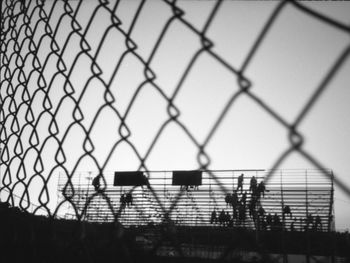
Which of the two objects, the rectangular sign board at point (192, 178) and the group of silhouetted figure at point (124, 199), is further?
the rectangular sign board at point (192, 178)

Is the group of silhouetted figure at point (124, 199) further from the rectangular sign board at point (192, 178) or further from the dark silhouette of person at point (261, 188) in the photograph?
the dark silhouette of person at point (261, 188)

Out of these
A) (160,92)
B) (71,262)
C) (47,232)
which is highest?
(160,92)

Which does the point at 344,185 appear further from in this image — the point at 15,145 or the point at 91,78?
the point at 15,145

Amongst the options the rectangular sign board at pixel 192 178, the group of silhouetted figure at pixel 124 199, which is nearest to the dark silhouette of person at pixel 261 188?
the rectangular sign board at pixel 192 178

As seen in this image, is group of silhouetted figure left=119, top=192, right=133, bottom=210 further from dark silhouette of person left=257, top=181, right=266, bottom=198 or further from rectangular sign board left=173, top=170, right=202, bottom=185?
dark silhouette of person left=257, top=181, right=266, bottom=198

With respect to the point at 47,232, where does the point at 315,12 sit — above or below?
above

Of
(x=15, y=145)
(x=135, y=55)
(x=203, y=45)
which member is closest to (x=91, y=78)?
(x=135, y=55)

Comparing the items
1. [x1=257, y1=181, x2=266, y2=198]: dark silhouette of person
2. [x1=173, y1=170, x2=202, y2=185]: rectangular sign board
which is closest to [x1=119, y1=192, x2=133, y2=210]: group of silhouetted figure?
[x1=173, y1=170, x2=202, y2=185]: rectangular sign board

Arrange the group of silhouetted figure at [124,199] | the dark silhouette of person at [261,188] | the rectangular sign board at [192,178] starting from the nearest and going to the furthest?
the dark silhouette of person at [261,188], the group of silhouetted figure at [124,199], the rectangular sign board at [192,178]

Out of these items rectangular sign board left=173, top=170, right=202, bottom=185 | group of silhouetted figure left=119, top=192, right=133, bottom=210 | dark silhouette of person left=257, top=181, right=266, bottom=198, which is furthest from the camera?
rectangular sign board left=173, top=170, right=202, bottom=185

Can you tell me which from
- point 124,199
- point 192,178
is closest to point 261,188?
point 192,178

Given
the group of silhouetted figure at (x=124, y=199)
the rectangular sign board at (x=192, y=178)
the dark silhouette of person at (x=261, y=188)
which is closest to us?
the dark silhouette of person at (x=261, y=188)

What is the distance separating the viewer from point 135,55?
34.1 inches

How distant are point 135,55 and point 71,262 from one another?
1.06m
